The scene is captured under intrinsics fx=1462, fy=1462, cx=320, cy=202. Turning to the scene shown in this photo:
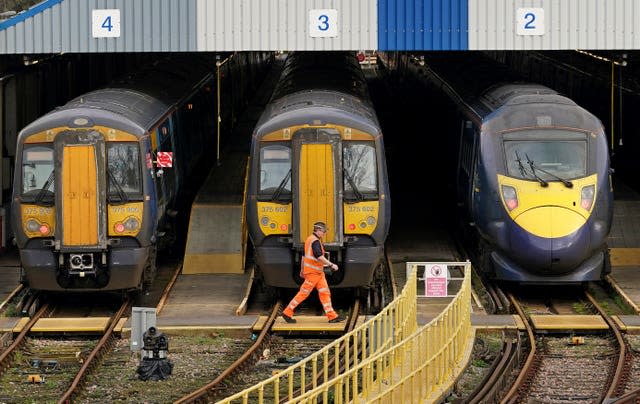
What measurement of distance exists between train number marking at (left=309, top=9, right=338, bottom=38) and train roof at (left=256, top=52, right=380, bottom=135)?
2.86ft

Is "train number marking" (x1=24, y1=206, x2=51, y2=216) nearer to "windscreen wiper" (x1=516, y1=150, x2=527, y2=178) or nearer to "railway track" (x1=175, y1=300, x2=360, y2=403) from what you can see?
"railway track" (x1=175, y1=300, x2=360, y2=403)

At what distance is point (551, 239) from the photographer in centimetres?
1995

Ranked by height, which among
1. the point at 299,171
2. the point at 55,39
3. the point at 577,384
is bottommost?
the point at 577,384

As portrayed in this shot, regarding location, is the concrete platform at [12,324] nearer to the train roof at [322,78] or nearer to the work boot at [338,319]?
the work boot at [338,319]

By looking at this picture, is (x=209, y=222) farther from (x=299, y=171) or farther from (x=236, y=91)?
(x=236, y=91)

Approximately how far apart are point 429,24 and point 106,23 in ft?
16.6

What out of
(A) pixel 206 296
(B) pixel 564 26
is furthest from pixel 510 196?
(A) pixel 206 296

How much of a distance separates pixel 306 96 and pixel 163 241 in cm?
327

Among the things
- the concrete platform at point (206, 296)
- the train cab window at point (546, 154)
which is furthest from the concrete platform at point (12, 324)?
the train cab window at point (546, 154)

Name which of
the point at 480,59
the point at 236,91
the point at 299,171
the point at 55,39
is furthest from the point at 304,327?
the point at 236,91

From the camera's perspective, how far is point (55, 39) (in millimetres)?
22844

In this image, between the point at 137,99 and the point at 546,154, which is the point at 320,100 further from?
the point at 546,154

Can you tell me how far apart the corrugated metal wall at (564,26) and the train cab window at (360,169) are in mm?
3934

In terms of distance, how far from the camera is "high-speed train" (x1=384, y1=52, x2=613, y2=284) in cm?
2008
